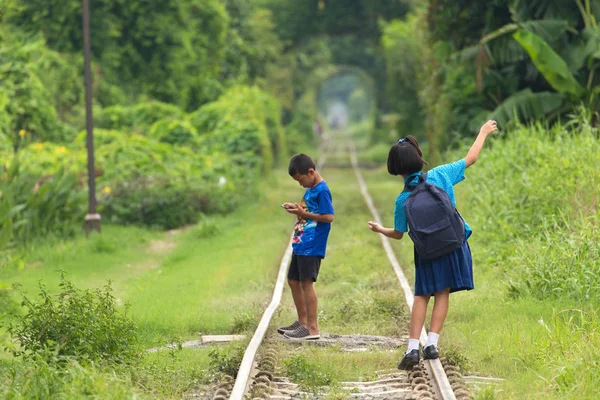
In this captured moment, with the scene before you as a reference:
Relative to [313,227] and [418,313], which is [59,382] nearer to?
[418,313]

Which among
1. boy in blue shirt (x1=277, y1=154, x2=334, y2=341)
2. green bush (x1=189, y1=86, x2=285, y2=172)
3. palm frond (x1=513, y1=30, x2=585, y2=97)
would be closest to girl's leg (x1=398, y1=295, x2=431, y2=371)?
boy in blue shirt (x1=277, y1=154, x2=334, y2=341)

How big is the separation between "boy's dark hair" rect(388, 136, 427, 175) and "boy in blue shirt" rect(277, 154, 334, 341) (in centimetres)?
103

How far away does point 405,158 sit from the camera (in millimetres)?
7039

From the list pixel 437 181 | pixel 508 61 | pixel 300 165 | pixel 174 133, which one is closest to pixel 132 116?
pixel 174 133

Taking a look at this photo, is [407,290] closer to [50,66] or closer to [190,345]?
[190,345]

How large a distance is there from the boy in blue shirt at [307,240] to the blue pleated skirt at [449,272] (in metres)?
1.21

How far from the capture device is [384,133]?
51.3 metres

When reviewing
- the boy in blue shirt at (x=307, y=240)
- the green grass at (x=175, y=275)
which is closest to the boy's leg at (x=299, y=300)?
the boy in blue shirt at (x=307, y=240)

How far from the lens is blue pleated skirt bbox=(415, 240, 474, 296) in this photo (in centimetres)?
712

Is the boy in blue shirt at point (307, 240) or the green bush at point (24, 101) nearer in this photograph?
the boy in blue shirt at point (307, 240)

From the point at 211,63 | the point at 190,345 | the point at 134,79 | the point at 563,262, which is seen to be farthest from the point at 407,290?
the point at 211,63

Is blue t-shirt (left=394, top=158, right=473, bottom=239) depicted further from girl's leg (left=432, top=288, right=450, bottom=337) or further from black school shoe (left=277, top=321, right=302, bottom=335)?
black school shoe (left=277, top=321, right=302, bottom=335)

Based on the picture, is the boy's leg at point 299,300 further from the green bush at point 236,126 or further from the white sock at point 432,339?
the green bush at point 236,126

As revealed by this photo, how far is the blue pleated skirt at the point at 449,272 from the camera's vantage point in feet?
23.4
